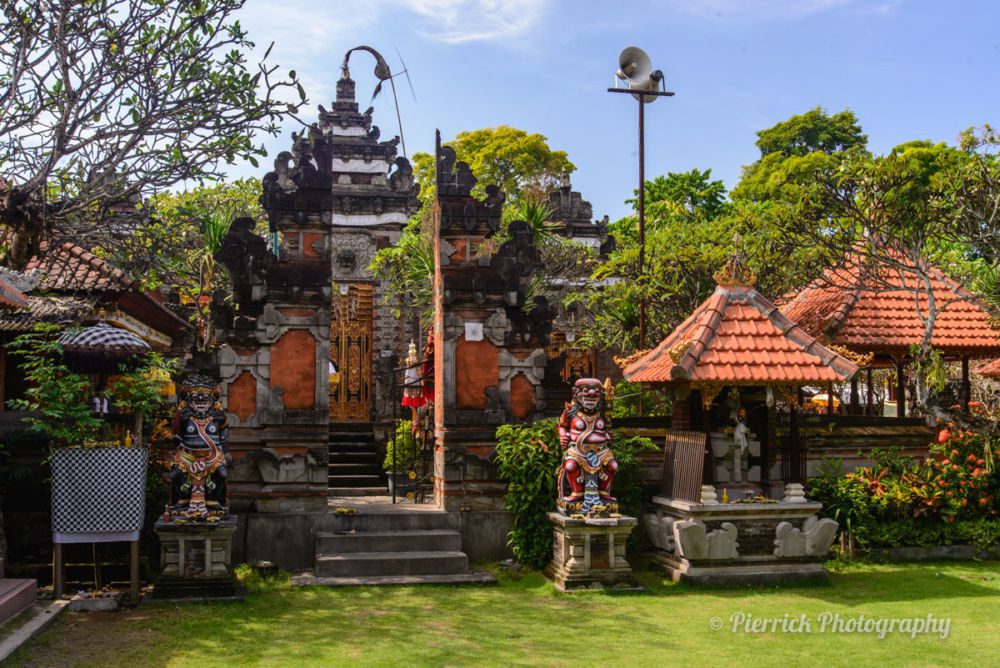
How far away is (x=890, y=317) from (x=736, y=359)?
5.87 metres

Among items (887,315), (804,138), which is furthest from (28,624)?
(804,138)

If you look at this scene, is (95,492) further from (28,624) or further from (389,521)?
(389,521)

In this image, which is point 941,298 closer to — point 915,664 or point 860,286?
point 860,286

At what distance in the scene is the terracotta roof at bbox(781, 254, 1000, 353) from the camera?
1589 centimetres

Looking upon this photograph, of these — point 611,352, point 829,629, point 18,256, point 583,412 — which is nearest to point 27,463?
point 18,256

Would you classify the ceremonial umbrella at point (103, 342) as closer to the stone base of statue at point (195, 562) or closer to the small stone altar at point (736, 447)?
the stone base of statue at point (195, 562)

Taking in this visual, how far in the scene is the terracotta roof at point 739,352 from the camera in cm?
1166

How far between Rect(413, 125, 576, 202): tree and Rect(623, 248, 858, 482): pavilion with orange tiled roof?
75.8ft

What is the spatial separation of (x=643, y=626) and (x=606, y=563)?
1652 millimetres

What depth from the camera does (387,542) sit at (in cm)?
1196

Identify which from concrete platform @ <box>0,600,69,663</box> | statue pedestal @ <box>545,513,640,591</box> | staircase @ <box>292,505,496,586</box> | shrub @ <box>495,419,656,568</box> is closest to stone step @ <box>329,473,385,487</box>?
staircase @ <box>292,505,496,586</box>

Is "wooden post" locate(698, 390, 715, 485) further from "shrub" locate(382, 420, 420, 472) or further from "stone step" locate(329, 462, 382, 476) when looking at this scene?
"stone step" locate(329, 462, 382, 476)

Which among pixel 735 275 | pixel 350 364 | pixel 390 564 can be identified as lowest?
pixel 390 564

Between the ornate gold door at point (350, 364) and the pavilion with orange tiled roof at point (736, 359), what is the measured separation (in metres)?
9.64
